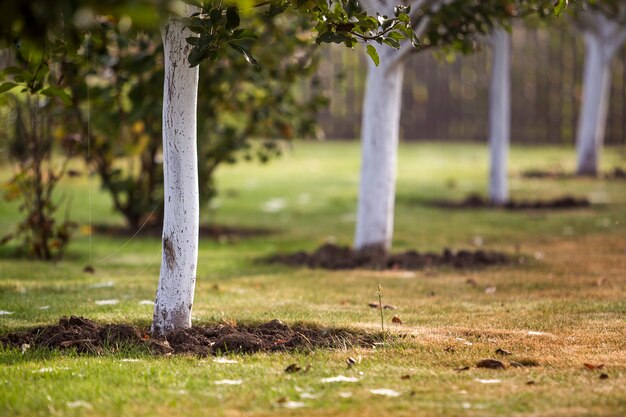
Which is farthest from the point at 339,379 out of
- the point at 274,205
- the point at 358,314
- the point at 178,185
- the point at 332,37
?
the point at 274,205

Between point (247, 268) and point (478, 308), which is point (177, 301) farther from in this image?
point (247, 268)

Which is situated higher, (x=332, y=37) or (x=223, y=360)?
(x=332, y=37)

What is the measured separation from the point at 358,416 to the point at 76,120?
7.67 m

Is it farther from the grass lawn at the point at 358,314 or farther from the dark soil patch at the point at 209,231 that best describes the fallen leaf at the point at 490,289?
the dark soil patch at the point at 209,231

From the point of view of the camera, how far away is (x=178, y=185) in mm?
5695

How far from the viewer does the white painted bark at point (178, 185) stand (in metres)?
5.61

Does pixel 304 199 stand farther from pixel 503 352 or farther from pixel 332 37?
pixel 332 37

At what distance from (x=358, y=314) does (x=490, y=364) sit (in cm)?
175

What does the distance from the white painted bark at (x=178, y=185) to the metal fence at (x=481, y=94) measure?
19.6 meters

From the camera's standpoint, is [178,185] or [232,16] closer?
[232,16]

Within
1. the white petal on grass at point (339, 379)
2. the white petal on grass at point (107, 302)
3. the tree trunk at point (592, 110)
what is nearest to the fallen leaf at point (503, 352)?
the white petal on grass at point (339, 379)

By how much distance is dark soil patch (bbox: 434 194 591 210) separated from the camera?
1445 cm

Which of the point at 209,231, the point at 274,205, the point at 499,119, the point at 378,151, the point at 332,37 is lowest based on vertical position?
the point at 209,231

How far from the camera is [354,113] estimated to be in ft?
87.4
